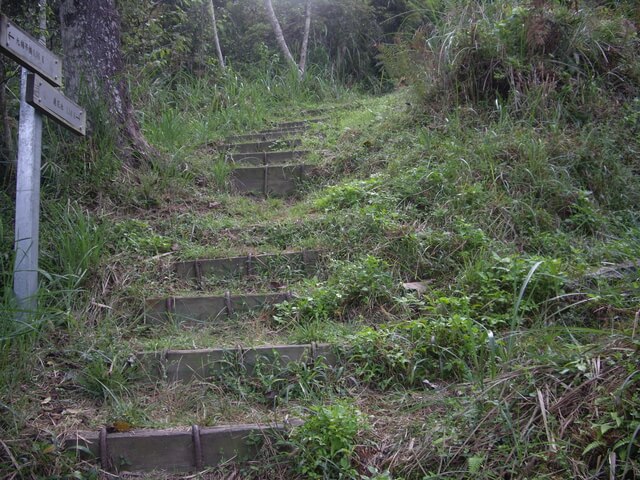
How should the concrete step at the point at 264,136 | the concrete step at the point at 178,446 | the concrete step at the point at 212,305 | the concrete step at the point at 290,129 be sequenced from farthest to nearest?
1. the concrete step at the point at 290,129
2. the concrete step at the point at 264,136
3. the concrete step at the point at 212,305
4. the concrete step at the point at 178,446

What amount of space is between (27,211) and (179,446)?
1670 mm

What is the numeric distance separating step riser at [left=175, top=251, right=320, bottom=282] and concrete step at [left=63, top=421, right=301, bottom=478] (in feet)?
5.82

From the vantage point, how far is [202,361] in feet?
11.7

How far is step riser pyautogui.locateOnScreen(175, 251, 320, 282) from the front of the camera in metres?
4.67

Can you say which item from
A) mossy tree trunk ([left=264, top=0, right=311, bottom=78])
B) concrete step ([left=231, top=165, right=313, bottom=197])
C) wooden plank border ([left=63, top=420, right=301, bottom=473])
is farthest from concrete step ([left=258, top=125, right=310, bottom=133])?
wooden plank border ([left=63, top=420, right=301, bottom=473])

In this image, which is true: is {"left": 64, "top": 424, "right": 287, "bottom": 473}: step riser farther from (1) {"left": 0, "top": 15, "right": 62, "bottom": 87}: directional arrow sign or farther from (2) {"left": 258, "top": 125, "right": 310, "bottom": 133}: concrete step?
(2) {"left": 258, "top": 125, "right": 310, "bottom": 133}: concrete step

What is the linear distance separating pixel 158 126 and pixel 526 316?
4576mm

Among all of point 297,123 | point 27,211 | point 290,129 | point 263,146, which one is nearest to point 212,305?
point 27,211

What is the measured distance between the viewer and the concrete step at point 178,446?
117 inches

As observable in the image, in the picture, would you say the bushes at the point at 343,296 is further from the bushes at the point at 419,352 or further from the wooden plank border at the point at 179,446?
the wooden plank border at the point at 179,446

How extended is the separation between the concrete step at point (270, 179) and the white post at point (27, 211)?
281 centimetres

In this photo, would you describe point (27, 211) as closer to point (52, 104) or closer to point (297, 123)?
point (52, 104)

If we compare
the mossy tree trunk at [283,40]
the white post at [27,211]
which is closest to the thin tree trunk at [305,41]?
the mossy tree trunk at [283,40]

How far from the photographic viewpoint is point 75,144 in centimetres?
521
